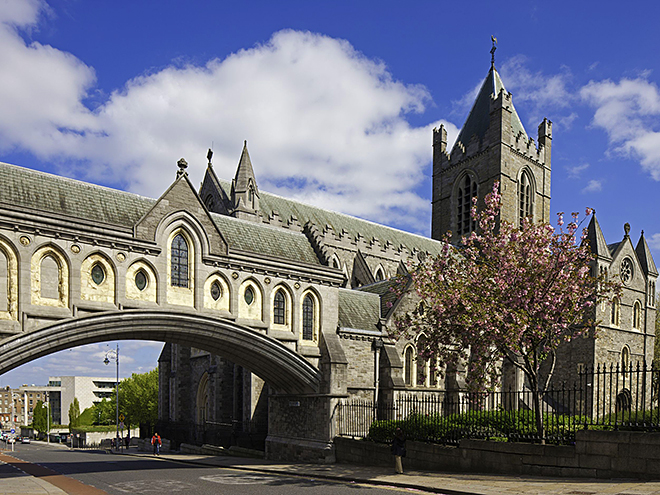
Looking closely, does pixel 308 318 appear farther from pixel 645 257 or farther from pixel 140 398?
pixel 140 398

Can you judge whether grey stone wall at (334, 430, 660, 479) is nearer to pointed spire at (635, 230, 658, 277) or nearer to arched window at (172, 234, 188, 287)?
arched window at (172, 234, 188, 287)

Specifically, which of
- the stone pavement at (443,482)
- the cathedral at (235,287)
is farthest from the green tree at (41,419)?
the stone pavement at (443,482)

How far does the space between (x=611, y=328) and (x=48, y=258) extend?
3431 cm

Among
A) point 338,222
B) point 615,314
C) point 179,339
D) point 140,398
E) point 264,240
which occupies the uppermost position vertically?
point 338,222

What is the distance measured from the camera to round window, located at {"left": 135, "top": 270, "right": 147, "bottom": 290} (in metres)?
18.2

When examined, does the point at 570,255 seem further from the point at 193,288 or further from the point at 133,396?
the point at 133,396

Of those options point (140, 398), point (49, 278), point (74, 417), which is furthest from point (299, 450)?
point (74, 417)

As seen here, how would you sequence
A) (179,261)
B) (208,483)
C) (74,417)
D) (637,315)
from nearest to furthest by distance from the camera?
(208,483) → (179,261) → (637,315) → (74,417)

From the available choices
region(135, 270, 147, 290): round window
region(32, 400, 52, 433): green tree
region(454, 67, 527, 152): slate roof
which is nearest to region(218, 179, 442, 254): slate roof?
region(454, 67, 527, 152): slate roof

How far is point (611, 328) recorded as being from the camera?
37594mm

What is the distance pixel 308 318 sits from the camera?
2277 cm

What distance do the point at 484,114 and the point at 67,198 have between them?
4220cm

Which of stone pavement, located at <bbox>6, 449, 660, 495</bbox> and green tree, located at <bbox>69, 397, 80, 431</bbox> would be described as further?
green tree, located at <bbox>69, 397, 80, 431</bbox>

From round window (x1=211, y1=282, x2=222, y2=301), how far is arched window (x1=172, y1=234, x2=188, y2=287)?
1.02 meters
